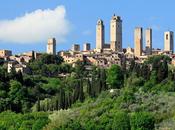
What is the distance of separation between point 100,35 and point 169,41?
11.5 m

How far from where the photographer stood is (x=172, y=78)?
65.6 m

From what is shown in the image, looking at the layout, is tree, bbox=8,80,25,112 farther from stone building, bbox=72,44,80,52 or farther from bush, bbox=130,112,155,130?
stone building, bbox=72,44,80,52

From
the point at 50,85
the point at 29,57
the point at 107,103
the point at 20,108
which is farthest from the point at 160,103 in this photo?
the point at 29,57

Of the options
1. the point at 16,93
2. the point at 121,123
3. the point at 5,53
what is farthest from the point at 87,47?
the point at 121,123

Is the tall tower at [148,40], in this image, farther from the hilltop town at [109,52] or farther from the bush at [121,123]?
the bush at [121,123]

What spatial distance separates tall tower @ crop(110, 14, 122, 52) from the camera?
12419 cm

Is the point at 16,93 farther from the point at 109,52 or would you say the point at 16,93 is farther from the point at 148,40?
the point at 148,40

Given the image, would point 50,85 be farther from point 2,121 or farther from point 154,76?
point 2,121

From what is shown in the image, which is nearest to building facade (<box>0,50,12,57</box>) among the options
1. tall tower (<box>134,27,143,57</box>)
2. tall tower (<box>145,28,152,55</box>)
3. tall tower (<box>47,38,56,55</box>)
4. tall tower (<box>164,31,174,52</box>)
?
tall tower (<box>47,38,56,55</box>)

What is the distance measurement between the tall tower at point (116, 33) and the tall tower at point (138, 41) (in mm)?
2680

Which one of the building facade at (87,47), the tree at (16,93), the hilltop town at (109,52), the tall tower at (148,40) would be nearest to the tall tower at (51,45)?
the hilltop town at (109,52)

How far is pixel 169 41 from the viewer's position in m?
132

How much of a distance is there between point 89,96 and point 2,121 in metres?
13.5

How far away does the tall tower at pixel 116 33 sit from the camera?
12419 cm
